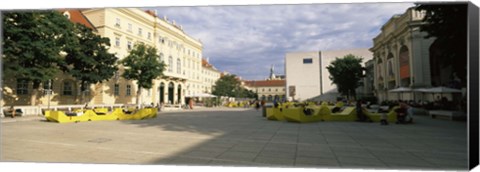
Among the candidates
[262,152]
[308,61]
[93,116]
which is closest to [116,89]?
[93,116]

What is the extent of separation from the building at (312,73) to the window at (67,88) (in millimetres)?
47444

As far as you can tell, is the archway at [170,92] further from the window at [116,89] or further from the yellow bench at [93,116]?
the yellow bench at [93,116]

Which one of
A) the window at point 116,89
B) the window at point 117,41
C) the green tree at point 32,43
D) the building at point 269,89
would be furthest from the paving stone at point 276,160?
the building at point 269,89

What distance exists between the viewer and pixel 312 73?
68.4 metres

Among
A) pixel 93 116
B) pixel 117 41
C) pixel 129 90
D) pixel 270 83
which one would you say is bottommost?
pixel 93 116

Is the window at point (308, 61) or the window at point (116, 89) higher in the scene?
the window at point (308, 61)

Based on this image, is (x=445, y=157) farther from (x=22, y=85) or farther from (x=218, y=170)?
(x=22, y=85)

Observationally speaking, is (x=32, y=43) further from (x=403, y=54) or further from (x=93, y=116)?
(x=403, y=54)

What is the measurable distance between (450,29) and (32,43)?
80.7 ft

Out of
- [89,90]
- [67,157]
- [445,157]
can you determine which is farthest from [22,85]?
[445,157]

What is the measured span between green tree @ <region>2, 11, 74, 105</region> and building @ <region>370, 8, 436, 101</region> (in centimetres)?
2945

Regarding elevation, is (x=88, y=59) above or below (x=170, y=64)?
below

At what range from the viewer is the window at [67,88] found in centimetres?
2995

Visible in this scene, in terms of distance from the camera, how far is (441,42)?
1354 centimetres
